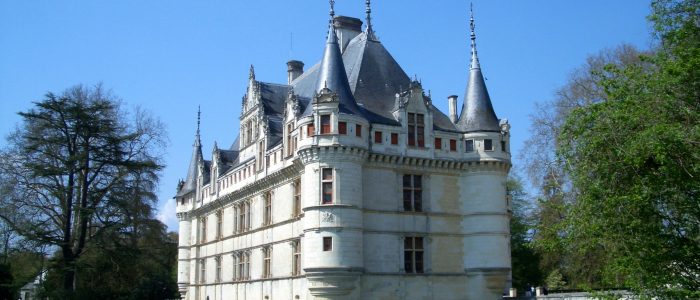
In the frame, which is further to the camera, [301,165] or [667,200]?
[301,165]

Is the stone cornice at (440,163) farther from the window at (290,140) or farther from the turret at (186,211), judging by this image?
the turret at (186,211)

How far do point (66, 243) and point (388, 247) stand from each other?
1380cm

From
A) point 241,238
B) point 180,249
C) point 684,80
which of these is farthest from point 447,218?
point 180,249

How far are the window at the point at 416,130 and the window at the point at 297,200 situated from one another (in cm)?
454

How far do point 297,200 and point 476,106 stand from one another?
7.90 m

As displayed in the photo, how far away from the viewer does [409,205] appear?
90.8 feet

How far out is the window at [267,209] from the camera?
3142 cm

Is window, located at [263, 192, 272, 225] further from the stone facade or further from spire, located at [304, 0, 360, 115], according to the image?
spire, located at [304, 0, 360, 115]

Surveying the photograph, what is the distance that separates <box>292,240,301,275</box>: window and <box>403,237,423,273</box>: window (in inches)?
157

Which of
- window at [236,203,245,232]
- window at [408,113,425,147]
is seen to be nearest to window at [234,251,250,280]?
window at [236,203,245,232]

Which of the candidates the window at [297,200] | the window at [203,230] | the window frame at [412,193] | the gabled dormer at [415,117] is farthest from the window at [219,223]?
the gabled dormer at [415,117]

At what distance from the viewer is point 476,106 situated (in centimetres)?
2914

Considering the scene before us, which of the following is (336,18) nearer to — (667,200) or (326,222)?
(326,222)

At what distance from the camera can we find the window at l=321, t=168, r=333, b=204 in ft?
84.6
